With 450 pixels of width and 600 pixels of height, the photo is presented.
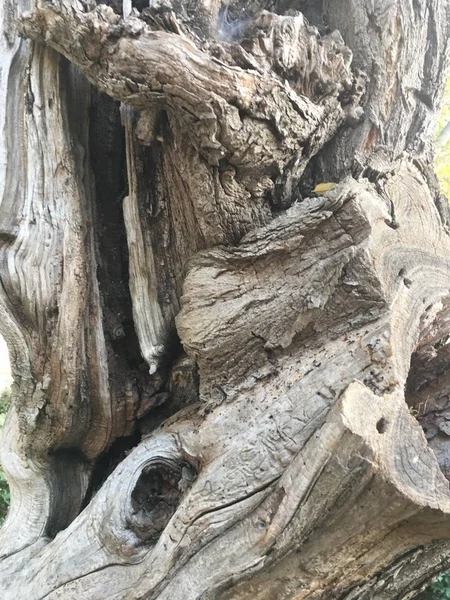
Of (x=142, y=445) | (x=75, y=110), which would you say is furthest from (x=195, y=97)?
(x=142, y=445)

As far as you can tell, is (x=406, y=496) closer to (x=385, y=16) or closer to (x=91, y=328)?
(x=91, y=328)

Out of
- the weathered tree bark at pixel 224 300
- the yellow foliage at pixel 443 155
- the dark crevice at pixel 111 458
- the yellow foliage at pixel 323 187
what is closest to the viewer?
the weathered tree bark at pixel 224 300

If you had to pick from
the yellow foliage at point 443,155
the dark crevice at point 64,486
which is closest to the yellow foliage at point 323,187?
the dark crevice at point 64,486

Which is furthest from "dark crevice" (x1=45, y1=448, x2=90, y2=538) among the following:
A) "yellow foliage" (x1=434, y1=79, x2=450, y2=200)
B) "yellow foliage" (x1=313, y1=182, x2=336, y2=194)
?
"yellow foliage" (x1=434, y1=79, x2=450, y2=200)

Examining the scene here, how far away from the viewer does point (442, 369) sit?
2.18 meters

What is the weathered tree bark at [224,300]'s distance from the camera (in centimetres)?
141

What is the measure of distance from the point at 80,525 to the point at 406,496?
1.17m

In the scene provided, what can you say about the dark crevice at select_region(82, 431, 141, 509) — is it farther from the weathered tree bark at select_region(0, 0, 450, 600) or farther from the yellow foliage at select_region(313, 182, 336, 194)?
the yellow foliage at select_region(313, 182, 336, 194)

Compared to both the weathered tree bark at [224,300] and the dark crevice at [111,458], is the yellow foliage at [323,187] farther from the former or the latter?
the dark crevice at [111,458]

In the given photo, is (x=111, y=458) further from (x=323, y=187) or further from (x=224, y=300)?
(x=323, y=187)

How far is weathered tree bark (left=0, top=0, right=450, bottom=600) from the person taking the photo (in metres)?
1.41

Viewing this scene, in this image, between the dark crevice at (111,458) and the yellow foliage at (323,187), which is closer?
the yellow foliage at (323,187)

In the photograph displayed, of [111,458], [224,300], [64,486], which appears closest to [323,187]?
[224,300]

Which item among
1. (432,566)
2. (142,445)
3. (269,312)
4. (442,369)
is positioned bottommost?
(432,566)
